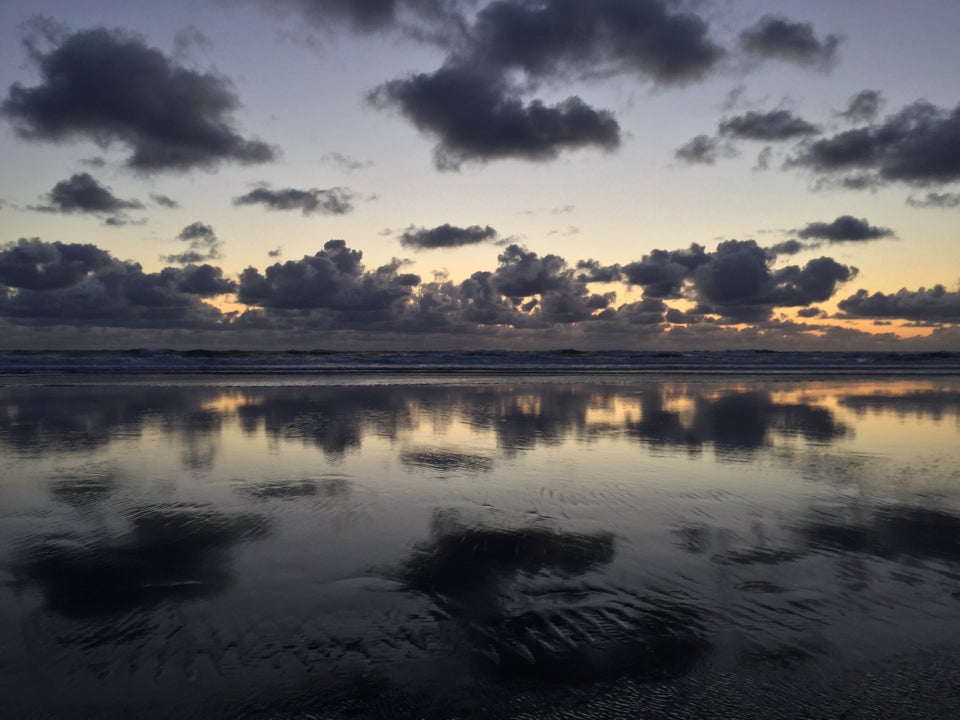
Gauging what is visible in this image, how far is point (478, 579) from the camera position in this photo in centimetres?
547

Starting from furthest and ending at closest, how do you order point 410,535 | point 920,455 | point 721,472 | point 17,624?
point 920,455
point 721,472
point 410,535
point 17,624

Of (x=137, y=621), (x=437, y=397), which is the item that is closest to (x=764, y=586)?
(x=137, y=621)

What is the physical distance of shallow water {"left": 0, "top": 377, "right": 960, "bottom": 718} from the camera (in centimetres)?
377

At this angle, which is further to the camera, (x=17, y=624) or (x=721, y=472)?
(x=721, y=472)

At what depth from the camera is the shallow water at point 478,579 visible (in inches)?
148

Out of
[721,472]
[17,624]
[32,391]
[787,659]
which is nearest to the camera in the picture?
[787,659]

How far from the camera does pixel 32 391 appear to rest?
1010 inches

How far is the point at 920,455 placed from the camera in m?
11.5

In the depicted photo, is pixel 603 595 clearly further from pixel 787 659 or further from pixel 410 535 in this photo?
pixel 410 535

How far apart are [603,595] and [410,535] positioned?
93.5 inches

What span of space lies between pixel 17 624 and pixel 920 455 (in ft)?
44.5

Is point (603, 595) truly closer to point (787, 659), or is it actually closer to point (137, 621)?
point (787, 659)

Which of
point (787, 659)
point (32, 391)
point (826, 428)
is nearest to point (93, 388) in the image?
point (32, 391)

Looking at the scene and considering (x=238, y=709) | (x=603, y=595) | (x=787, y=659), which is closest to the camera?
(x=238, y=709)
